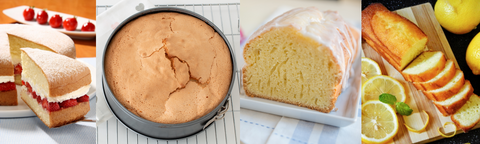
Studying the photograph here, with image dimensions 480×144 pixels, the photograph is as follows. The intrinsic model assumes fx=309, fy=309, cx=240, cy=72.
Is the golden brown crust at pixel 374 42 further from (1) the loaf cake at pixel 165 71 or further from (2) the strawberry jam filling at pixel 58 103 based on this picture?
(2) the strawberry jam filling at pixel 58 103

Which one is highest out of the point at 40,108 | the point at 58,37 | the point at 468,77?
the point at 58,37

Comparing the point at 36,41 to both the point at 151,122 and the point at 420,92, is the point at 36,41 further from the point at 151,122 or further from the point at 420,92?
the point at 420,92


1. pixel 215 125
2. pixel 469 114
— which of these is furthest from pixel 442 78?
pixel 215 125

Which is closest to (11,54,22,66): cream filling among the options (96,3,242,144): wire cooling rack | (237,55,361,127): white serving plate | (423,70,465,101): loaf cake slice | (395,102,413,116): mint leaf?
(96,3,242,144): wire cooling rack

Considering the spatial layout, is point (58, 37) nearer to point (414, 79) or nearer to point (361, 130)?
point (361, 130)

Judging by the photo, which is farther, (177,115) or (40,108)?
(40,108)

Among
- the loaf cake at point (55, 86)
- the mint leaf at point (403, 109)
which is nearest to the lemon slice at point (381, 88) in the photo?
the mint leaf at point (403, 109)

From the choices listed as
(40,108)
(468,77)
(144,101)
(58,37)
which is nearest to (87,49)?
(58,37)
